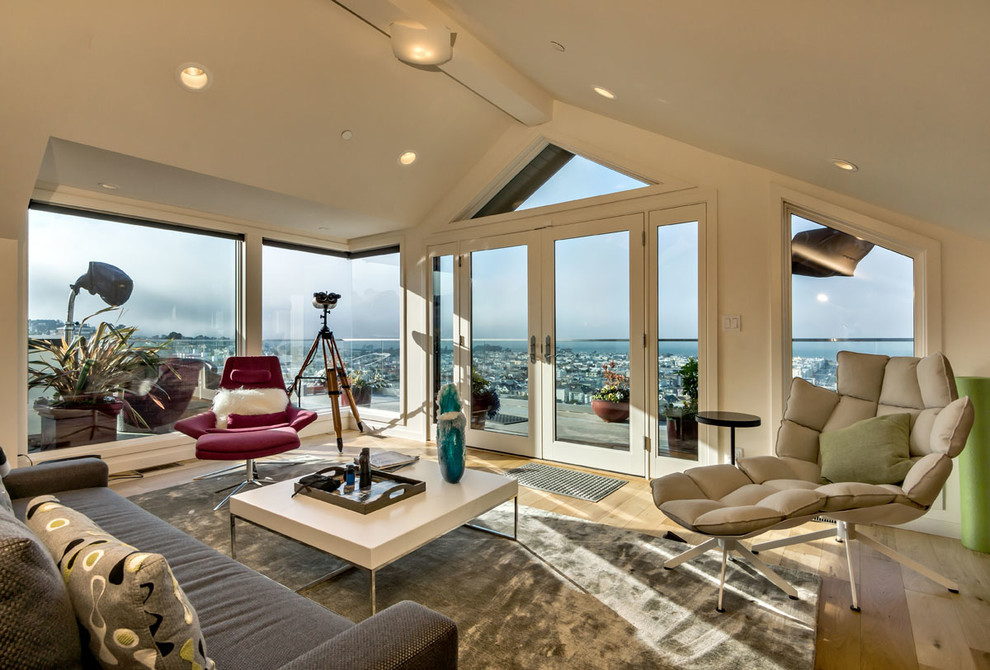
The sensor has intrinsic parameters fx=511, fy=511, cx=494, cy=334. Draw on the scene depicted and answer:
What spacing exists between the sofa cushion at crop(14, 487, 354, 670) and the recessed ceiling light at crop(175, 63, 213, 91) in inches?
93.6

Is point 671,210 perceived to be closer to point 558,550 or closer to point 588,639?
point 558,550

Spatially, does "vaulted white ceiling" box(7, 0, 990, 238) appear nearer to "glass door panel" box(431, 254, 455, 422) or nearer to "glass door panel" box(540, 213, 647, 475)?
"glass door panel" box(540, 213, 647, 475)

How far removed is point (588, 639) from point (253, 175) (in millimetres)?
3592

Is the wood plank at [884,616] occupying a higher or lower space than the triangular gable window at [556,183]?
lower

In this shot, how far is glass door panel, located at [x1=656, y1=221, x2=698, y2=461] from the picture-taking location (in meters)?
3.72

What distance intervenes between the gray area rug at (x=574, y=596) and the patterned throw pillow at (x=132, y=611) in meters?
1.17

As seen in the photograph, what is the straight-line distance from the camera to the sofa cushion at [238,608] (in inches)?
43.9

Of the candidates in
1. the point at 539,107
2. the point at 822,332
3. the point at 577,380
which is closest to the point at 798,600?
the point at 822,332

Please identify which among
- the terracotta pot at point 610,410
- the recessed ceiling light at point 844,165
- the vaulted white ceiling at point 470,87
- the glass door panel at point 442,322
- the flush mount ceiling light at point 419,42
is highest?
the flush mount ceiling light at point 419,42

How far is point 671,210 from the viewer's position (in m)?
3.79

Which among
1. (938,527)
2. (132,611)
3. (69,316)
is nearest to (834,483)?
(938,527)

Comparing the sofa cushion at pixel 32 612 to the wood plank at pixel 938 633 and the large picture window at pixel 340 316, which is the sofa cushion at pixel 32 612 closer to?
the wood plank at pixel 938 633

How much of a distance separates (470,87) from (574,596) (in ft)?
10.3

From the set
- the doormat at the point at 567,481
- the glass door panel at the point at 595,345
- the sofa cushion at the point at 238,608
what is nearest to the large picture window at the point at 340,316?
the glass door panel at the point at 595,345
